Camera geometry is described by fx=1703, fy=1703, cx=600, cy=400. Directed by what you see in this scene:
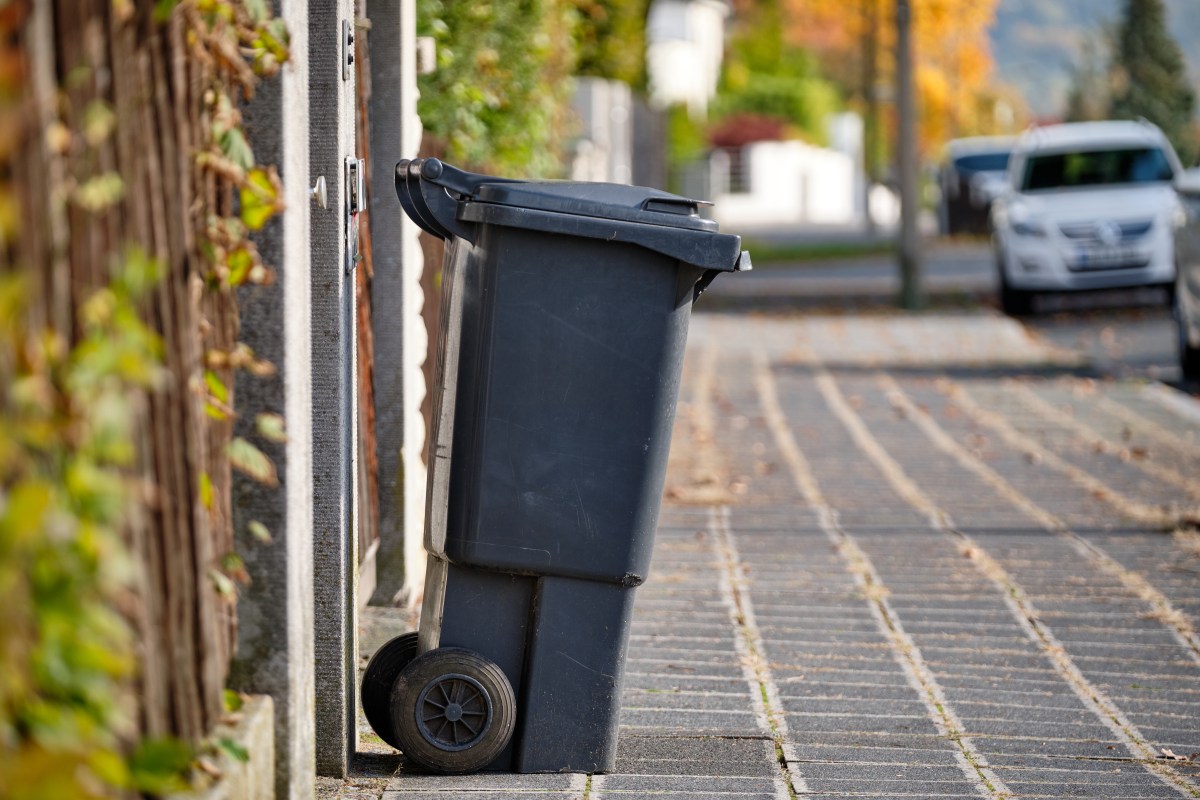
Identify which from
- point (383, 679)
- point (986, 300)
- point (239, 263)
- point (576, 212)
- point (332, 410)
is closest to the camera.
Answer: point (239, 263)

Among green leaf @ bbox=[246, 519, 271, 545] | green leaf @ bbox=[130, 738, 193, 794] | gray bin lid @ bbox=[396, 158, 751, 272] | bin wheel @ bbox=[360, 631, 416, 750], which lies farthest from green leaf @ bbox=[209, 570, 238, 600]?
bin wheel @ bbox=[360, 631, 416, 750]

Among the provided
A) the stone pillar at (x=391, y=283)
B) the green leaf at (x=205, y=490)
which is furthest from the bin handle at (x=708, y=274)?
the stone pillar at (x=391, y=283)

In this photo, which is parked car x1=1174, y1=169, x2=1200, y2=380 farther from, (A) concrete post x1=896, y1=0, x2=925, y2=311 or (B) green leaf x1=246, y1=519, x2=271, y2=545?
(B) green leaf x1=246, y1=519, x2=271, y2=545

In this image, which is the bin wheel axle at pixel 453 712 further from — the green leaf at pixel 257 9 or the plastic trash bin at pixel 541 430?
the green leaf at pixel 257 9

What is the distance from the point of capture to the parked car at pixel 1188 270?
1234 cm

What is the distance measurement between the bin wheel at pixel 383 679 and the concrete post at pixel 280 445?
3.33ft

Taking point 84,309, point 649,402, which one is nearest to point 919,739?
point 649,402

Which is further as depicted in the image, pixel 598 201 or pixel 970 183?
pixel 970 183

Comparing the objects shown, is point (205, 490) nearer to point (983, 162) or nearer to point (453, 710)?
point (453, 710)

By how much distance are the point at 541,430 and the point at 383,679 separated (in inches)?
35.4

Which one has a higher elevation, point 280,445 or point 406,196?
point 406,196

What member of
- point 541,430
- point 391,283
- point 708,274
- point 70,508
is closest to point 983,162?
point 391,283

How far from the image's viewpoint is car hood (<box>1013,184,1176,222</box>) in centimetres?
1702

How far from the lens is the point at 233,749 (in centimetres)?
290
